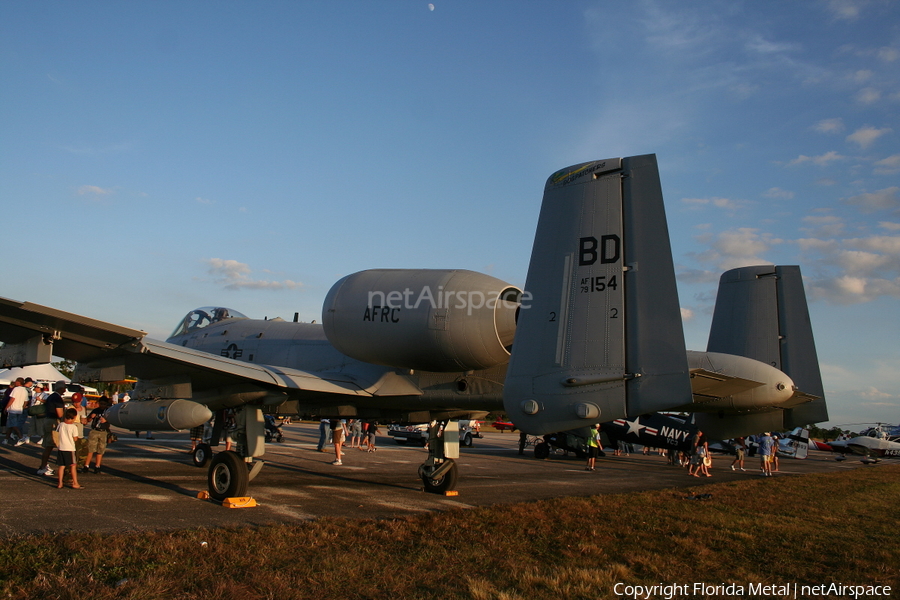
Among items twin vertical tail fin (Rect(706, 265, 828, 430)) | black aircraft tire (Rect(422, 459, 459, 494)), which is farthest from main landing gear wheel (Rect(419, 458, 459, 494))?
twin vertical tail fin (Rect(706, 265, 828, 430))

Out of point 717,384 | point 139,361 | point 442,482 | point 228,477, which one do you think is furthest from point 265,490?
point 717,384

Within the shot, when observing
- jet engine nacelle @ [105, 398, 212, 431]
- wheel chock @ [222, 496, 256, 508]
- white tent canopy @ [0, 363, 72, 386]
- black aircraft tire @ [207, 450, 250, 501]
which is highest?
white tent canopy @ [0, 363, 72, 386]

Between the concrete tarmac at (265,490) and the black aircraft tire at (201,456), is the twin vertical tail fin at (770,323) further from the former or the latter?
the black aircraft tire at (201,456)

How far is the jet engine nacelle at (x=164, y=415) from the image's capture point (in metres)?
9.26

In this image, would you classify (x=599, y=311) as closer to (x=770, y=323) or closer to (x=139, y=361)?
(x=139, y=361)

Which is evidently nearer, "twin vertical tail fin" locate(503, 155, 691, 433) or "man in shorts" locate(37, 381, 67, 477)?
"twin vertical tail fin" locate(503, 155, 691, 433)

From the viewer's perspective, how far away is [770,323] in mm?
13656

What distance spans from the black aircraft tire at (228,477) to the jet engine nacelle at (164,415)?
73 centimetres

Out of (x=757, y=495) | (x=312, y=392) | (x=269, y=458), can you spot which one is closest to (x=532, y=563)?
(x=312, y=392)

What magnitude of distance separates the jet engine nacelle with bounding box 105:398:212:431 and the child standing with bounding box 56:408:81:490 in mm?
1152

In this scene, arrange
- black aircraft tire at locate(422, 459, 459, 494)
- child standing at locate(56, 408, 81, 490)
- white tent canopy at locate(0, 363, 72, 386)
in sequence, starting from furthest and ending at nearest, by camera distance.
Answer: white tent canopy at locate(0, 363, 72, 386) < black aircraft tire at locate(422, 459, 459, 494) < child standing at locate(56, 408, 81, 490)

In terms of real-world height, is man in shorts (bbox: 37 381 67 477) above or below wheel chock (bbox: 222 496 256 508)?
above

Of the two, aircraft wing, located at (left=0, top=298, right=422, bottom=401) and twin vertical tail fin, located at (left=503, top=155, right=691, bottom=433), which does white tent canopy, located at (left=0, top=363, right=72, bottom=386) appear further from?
twin vertical tail fin, located at (left=503, top=155, right=691, bottom=433)

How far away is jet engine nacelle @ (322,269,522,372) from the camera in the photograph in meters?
8.61
